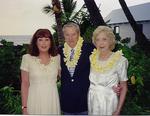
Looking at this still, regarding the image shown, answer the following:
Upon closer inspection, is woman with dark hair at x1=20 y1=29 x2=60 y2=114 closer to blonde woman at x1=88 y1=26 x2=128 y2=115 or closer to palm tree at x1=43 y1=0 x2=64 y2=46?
blonde woman at x1=88 y1=26 x2=128 y2=115

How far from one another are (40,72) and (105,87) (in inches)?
18.5

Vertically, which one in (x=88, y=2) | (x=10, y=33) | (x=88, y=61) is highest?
(x=88, y=2)

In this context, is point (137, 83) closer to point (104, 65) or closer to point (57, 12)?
point (57, 12)

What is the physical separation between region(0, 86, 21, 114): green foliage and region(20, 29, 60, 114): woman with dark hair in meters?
1.69

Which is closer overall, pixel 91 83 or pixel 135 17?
pixel 91 83

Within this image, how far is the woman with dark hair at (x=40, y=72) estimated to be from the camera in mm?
2949

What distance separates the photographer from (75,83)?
117 inches

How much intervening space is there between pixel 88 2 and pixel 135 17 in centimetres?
61

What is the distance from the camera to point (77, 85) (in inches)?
117

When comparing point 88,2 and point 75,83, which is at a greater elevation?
Answer: point 88,2

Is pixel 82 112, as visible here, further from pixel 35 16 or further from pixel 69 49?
pixel 35 16

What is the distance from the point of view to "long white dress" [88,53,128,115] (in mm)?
2812

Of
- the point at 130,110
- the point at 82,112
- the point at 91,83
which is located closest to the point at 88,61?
the point at 91,83

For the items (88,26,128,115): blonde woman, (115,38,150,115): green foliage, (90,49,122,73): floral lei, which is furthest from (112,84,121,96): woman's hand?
(115,38,150,115): green foliage
